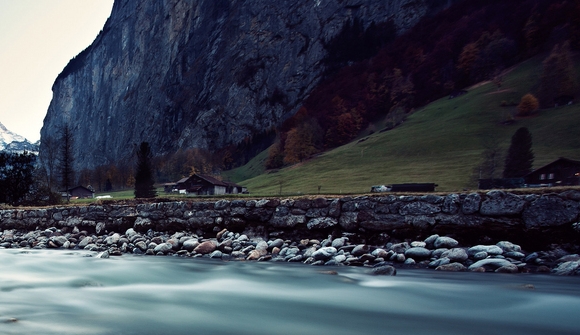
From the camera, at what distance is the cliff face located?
138250 millimetres

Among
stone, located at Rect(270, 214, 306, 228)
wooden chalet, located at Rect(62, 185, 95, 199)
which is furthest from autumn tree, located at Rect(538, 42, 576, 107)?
wooden chalet, located at Rect(62, 185, 95, 199)

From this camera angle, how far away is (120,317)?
5.53 meters

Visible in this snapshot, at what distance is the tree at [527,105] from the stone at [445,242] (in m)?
72.0

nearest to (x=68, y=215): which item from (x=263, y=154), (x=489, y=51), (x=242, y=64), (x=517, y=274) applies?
(x=517, y=274)

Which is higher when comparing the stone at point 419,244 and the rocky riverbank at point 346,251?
the stone at point 419,244

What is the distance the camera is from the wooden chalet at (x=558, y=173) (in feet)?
137

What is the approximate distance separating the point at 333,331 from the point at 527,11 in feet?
461

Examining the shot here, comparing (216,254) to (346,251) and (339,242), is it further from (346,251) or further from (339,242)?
(346,251)

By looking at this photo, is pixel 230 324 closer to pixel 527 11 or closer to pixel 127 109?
pixel 527 11

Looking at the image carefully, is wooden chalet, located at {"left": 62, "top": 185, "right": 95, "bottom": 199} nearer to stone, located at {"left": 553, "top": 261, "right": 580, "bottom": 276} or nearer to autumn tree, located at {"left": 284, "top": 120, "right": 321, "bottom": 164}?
autumn tree, located at {"left": 284, "top": 120, "right": 321, "bottom": 164}

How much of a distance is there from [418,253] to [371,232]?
6.29 feet

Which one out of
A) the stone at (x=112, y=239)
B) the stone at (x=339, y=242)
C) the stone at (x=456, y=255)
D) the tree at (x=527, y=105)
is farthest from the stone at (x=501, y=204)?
the tree at (x=527, y=105)

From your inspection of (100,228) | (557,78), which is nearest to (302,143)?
(557,78)

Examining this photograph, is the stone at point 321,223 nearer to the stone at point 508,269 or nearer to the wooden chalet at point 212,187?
the stone at point 508,269
